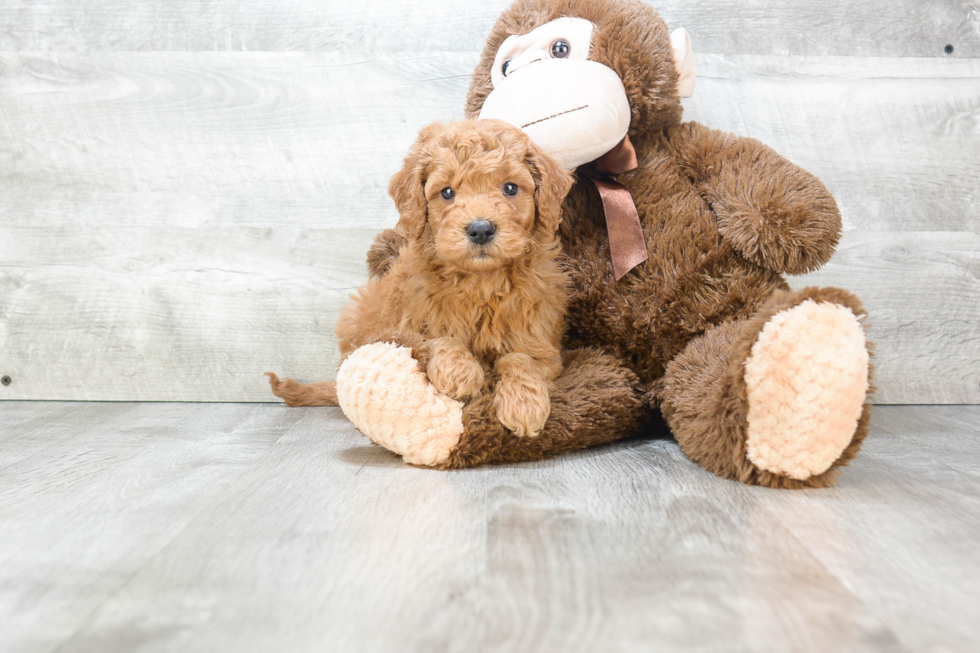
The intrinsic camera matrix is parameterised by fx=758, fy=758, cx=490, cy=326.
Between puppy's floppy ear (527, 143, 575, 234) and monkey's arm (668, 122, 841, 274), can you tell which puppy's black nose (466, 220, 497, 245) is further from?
monkey's arm (668, 122, 841, 274)

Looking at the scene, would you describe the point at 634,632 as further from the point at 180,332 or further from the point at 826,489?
the point at 180,332

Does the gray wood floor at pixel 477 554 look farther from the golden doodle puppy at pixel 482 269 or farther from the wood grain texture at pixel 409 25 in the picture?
the wood grain texture at pixel 409 25

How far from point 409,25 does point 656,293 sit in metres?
0.91

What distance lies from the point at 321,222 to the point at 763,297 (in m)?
1.01

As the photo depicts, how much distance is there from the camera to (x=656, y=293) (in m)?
1.33

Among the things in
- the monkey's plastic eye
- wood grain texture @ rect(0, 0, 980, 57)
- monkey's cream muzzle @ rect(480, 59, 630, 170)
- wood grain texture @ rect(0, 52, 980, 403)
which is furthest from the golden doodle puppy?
wood grain texture @ rect(0, 0, 980, 57)

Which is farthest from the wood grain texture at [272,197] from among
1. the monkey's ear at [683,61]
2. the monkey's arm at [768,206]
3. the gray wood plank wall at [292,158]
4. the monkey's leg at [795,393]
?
the monkey's leg at [795,393]

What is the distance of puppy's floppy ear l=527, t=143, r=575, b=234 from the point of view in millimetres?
1158

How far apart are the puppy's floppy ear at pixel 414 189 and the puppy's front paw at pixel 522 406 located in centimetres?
28

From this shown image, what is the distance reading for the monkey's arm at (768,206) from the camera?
4.01 feet

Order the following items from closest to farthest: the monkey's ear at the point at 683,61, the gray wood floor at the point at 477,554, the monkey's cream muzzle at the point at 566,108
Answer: the gray wood floor at the point at 477,554, the monkey's cream muzzle at the point at 566,108, the monkey's ear at the point at 683,61

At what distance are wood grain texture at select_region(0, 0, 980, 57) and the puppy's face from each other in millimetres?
689

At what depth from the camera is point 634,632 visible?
69cm

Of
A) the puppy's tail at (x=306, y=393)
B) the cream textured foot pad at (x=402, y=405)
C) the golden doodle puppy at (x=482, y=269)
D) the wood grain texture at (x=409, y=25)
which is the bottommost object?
the puppy's tail at (x=306, y=393)
